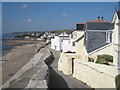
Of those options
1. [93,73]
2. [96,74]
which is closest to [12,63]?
[93,73]

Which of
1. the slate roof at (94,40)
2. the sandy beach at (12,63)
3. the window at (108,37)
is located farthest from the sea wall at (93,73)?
the sandy beach at (12,63)

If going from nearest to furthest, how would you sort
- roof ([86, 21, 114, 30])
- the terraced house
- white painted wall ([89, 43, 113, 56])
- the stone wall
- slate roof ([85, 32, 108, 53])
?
1. the stone wall
2. the terraced house
3. white painted wall ([89, 43, 113, 56])
4. slate roof ([85, 32, 108, 53])
5. roof ([86, 21, 114, 30])

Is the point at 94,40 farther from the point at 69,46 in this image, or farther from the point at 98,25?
the point at 69,46

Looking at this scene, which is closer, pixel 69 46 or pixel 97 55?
pixel 97 55

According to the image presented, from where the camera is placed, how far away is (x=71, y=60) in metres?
14.8

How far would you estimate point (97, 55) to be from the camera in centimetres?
1527

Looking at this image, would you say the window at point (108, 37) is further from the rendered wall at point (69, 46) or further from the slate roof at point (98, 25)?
the rendered wall at point (69, 46)

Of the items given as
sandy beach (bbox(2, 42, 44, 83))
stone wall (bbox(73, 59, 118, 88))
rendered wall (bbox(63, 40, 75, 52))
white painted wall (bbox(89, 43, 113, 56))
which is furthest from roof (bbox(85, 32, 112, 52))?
rendered wall (bbox(63, 40, 75, 52))

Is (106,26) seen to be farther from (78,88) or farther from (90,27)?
(78,88)

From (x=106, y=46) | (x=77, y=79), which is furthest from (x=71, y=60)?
(x=106, y=46)

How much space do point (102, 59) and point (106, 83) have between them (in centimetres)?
441

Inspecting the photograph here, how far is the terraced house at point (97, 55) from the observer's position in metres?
9.41

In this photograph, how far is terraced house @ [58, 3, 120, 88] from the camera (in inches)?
370

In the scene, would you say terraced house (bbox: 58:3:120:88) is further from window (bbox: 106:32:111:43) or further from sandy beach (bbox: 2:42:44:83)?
sandy beach (bbox: 2:42:44:83)
